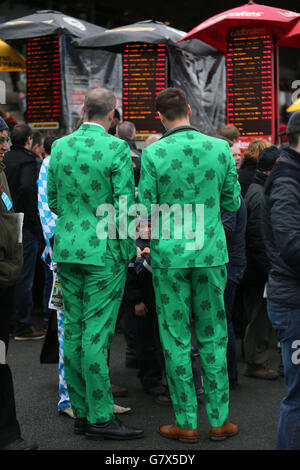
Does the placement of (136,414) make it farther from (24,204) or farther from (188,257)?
(24,204)

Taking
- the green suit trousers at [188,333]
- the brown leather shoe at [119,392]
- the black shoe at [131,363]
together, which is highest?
the green suit trousers at [188,333]

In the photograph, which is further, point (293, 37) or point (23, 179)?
point (293, 37)

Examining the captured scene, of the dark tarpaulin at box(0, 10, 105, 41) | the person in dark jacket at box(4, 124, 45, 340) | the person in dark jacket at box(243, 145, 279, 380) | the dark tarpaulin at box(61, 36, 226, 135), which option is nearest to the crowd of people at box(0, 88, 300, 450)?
the person in dark jacket at box(243, 145, 279, 380)

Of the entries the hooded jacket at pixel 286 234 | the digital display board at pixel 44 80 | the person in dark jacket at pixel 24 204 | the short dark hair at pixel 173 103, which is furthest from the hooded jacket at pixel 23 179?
the hooded jacket at pixel 286 234

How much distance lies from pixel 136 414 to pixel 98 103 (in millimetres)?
2102

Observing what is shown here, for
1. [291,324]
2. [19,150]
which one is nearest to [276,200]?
[291,324]

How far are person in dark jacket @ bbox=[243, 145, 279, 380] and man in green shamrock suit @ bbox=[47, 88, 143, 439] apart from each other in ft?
5.62

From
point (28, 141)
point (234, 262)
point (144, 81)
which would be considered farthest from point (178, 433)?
point (144, 81)

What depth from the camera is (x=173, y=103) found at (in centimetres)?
412

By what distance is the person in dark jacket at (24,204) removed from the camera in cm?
686

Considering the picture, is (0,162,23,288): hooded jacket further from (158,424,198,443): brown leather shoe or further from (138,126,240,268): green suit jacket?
(158,424,198,443): brown leather shoe

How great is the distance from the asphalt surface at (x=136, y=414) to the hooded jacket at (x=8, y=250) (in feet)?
3.51

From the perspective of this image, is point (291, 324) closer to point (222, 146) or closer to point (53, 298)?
point (222, 146)

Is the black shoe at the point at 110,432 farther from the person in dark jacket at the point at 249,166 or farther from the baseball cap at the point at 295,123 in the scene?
the person in dark jacket at the point at 249,166
